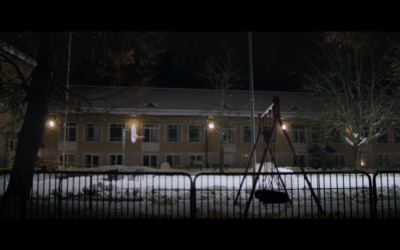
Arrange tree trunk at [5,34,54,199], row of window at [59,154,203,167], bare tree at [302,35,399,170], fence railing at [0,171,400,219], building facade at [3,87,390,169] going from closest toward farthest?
1. fence railing at [0,171,400,219]
2. tree trunk at [5,34,54,199]
3. bare tree at [302,35,399,170]
4. building facade at [3,87,390,169]
5. row of window at [59,154,203,167]

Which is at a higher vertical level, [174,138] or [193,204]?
[174,138]

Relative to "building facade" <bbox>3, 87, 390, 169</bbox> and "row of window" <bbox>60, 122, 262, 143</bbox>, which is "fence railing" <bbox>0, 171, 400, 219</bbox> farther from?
"row of window" <bbox>60, 122, 262, 143</bbox>

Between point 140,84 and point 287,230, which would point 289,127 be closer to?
point 140,84

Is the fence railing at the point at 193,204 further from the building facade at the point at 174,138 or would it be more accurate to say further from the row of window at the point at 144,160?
the row of window at the point at 144,160

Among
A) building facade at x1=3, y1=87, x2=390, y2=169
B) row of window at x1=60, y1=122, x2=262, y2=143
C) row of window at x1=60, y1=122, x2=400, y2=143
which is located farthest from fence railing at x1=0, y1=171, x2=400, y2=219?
row of window at x1=60, y1=122, x2=262, y2=143

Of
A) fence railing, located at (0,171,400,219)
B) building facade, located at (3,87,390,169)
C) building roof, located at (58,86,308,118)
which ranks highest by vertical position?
building roof, located at (58,86,308,118)

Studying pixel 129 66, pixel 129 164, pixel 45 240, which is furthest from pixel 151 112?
pixel 45 240

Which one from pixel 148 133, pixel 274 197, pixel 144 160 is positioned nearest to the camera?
pixel 274 197

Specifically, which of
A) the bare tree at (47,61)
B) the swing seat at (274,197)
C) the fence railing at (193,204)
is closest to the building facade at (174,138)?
the bare tree at (47,61)

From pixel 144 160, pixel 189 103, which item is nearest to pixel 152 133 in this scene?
pixel 144 160

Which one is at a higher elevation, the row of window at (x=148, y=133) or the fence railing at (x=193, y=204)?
the row of window at (x=148, y=133)

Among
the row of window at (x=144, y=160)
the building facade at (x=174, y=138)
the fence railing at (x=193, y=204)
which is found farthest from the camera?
the row of window at (x=144, y=160)

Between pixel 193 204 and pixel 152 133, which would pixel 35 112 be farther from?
pixel 152 133

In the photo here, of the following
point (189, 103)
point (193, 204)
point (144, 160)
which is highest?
point (189, 103)
